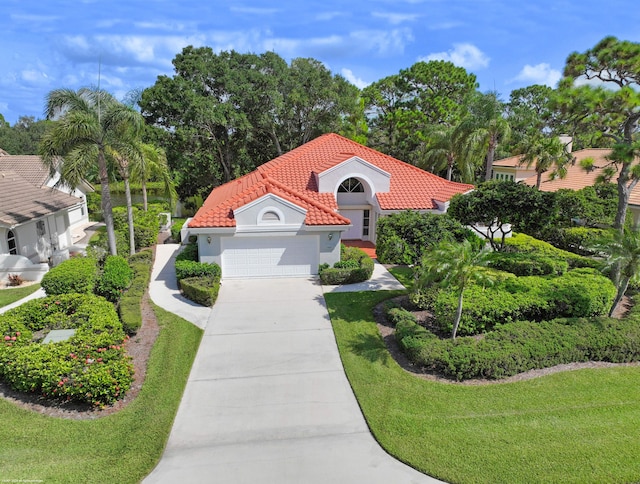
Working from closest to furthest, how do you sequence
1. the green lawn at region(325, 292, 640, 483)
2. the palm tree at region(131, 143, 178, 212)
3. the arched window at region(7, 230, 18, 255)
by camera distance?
the green lawn at region(325, 292, 640, 483)
the palm tree at region(131, 143, 178, 212)
the arched window at region(7, 230, 18, 255)

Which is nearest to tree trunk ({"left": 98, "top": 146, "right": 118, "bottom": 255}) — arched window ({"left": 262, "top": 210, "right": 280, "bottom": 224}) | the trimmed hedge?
arched window ({"left": 262, "top": 210, "right": 280, "bottom": 224})

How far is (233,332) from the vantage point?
13.1m

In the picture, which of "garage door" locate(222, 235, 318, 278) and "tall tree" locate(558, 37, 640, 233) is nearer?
"tall tree" locate(558, 37, 640, 233)

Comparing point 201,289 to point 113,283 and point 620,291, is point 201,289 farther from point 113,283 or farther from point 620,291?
point 620,291

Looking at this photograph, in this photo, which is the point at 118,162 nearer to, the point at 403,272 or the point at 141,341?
the point at 141,341

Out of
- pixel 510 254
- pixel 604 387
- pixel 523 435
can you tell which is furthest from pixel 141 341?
pixel 510 254

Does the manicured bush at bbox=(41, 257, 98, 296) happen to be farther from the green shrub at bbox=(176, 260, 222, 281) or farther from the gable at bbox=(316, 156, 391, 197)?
the gable at bbox=(316, 156, 391, 197)

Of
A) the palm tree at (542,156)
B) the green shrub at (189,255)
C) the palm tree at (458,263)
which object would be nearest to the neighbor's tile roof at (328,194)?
the green shrub at (189,255)

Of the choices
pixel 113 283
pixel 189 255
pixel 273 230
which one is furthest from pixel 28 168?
pixel 273 230

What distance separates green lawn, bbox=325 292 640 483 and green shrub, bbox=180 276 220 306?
623 centimetres

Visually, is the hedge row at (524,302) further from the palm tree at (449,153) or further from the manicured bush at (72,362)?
the palm tree at (449,153)

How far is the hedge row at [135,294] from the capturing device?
12656 mm

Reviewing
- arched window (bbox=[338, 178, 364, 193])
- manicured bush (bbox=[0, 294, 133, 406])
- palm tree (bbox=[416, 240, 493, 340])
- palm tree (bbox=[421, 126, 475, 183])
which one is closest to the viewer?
manicured bush (bbox=[0, 294, 133, 406])

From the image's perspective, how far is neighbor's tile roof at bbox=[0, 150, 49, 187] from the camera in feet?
86.4
